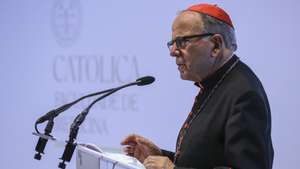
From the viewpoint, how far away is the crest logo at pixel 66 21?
3.26m

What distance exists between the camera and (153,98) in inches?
115

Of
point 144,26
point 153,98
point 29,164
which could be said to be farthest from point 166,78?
point 29,164

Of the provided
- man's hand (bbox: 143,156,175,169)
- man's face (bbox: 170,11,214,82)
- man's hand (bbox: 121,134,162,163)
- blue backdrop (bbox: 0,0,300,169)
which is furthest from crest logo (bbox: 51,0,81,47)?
man's hand (bbox: 143,156,175,169)

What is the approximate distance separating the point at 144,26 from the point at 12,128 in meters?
1.32

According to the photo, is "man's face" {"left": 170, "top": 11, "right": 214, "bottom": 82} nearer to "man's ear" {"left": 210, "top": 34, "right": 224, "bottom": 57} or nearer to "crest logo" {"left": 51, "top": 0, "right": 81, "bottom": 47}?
"man's ear" {"left": 210, "top": 34, "right": 224, "bottom": 57}

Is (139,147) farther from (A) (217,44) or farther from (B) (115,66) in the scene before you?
(B) (115,66)

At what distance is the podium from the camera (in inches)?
56.6

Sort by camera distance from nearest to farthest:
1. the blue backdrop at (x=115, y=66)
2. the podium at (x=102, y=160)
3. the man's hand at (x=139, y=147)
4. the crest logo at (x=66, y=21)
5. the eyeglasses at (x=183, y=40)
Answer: the podium at (x=102, y=160)
the eyeglasses at (x=183, y=40)
the man's hand at (x=139, y=147)
the blue backdrop at (x=115, y=66)
the crest logo at (x=66, y=21)

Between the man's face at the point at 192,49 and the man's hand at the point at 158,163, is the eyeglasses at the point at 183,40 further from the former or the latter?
the man's hand at the point at 158,163

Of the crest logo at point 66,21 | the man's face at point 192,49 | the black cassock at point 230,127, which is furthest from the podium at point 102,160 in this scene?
the crest logo at point 66,21

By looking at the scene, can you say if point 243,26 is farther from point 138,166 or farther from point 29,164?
point 29,164

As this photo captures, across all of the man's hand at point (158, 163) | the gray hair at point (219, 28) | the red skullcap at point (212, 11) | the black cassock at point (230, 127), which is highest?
the red skullcap at point (212, 11)

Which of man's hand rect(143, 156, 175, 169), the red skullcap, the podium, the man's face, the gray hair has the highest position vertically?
the red skullcap

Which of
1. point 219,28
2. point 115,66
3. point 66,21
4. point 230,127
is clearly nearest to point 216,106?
point 230,127
